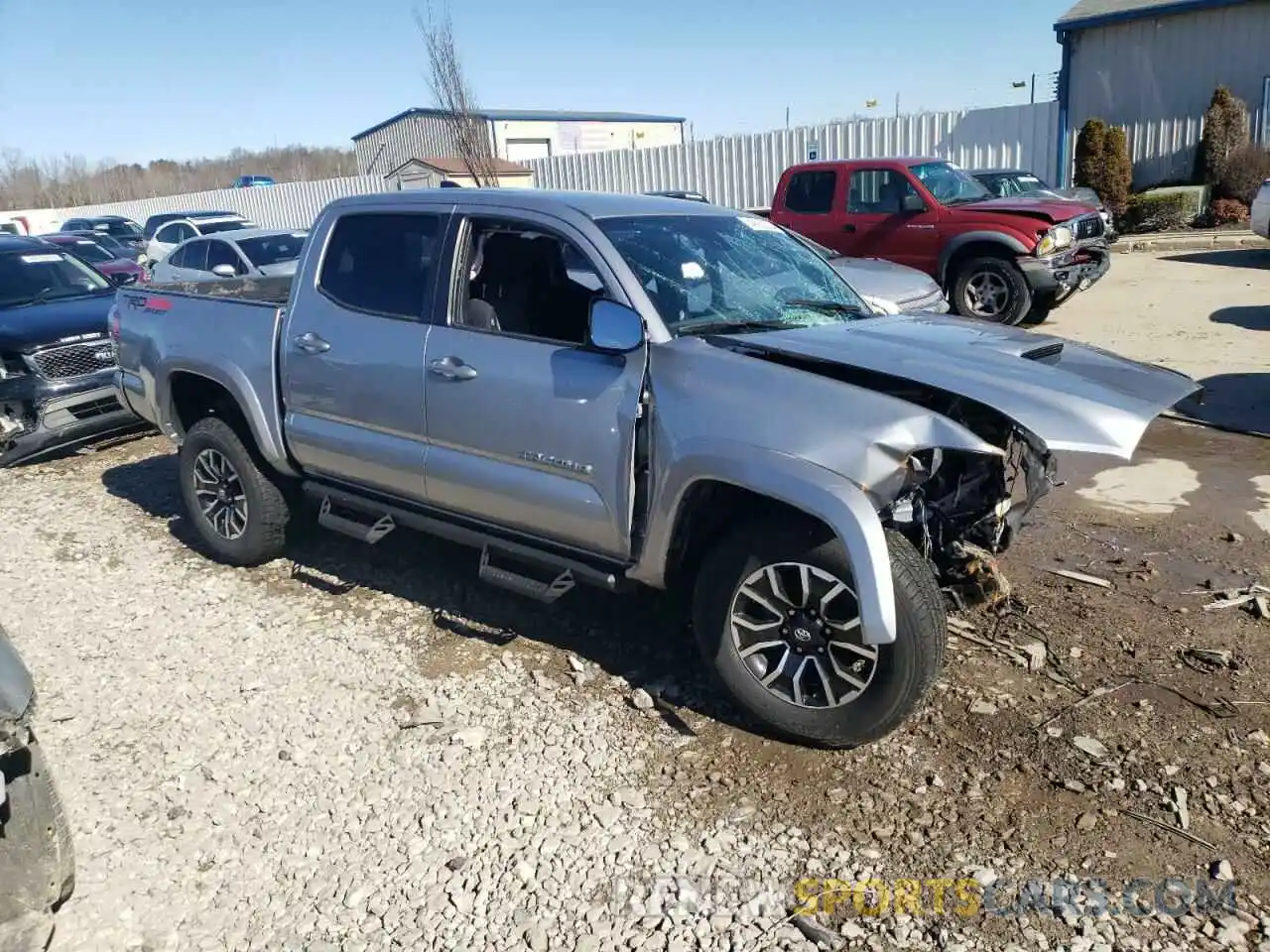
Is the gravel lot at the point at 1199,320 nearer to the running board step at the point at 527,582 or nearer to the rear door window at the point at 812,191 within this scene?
the rear door window at the point at 812,191

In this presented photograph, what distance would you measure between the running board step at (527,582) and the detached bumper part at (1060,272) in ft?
27.1

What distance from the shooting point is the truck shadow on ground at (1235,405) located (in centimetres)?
719

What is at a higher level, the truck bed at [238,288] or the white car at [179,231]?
the white car at [179,231]

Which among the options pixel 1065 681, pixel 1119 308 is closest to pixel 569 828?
pixel 1065 681

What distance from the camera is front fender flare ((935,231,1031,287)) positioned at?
1066 centimetres

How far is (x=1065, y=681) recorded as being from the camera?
392 cm

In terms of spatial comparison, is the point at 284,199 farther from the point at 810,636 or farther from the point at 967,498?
the point at 810,636

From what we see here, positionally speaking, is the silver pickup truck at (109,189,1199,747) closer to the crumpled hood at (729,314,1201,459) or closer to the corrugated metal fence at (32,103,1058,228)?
the crumpled hood at (729,314,1201,459)

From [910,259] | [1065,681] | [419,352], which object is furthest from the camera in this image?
[910,259]

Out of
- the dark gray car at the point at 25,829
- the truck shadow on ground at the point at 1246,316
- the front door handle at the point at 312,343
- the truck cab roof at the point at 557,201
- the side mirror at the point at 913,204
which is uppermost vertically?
the side mirror at the point at 913,204

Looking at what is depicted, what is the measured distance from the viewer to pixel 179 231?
2086 cm

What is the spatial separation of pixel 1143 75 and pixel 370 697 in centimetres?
2321

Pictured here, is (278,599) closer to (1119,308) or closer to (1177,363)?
(1177,363)

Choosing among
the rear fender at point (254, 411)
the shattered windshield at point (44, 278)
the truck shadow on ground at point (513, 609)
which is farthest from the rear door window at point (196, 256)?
the rear fender at point (254, 411)
